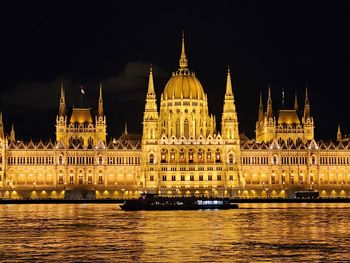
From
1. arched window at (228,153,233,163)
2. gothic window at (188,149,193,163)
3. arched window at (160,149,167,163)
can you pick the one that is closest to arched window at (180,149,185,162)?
gothic window at (188,149,193,163)

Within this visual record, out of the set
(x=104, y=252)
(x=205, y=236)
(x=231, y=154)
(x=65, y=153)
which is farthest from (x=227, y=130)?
(x=104, y=252)

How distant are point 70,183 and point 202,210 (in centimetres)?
6345

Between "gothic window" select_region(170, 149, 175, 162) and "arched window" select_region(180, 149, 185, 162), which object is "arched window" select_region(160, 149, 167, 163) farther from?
"arched window" select_region(180, 149, 185, 162)

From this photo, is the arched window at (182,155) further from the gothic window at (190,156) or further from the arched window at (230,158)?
the arched window at (230,158)

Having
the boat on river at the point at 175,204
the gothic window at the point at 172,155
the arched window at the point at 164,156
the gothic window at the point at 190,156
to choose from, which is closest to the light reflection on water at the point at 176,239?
the boat on river at the point at 175,204

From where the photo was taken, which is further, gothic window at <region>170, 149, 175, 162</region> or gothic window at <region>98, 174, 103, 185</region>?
gothic window at <region>98, 174, 103, 185</region>

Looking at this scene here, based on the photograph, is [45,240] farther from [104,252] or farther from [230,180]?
[230,180]

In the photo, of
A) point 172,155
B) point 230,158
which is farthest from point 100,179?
point 230,158

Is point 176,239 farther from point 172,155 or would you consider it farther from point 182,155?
point 182,155

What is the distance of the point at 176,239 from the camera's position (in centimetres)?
8156

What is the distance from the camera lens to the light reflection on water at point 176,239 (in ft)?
230

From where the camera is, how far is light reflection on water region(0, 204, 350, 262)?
7006 centimetres

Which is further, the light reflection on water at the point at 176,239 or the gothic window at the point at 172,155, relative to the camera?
the gothic window at the point at 172,155

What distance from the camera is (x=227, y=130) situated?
200m
